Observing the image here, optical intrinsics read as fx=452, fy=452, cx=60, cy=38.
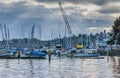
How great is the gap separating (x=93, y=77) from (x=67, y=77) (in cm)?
248

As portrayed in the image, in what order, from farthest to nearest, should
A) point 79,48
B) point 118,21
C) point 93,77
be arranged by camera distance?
point 79,48 < point 118,21 < point 93,77

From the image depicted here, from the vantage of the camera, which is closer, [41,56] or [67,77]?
[67,77]

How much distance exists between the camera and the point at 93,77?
42.8 meters

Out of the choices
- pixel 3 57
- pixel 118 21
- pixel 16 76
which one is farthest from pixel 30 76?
pixel 118 21

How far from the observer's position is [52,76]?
44.0 m

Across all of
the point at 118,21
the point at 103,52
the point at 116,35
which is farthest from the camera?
the point at 103,52

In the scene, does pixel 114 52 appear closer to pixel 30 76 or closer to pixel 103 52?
pixel 103 52

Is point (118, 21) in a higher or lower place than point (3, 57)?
higher

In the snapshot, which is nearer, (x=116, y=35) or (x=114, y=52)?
(x=116, y=35)

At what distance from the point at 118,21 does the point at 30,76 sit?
292 ft

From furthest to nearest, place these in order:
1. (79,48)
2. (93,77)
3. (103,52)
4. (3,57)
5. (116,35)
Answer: (103,52)
(79,48)
(116,35)
(3,57)
(93,77)

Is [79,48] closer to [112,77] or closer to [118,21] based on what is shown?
[118,21]

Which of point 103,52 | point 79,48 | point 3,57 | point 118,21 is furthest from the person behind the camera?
point 103,52

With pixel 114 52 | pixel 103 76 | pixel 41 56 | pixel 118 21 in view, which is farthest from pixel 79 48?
pixel 103 76
